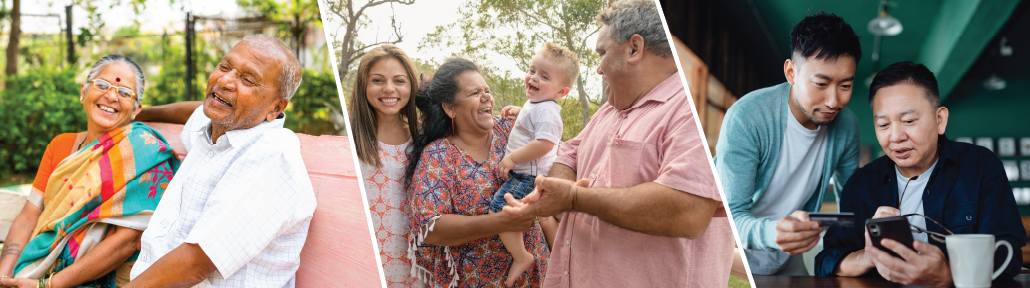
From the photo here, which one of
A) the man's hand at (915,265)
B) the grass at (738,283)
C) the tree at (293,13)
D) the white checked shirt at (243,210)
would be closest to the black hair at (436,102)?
the white checked shirt at (243,210)

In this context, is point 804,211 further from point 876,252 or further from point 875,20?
point 875,20

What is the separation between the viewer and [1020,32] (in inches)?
51.9

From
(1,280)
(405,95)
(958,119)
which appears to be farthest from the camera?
(1,280)

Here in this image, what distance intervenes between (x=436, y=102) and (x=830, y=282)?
42.3 inches

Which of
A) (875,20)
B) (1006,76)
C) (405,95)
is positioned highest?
(875,20)

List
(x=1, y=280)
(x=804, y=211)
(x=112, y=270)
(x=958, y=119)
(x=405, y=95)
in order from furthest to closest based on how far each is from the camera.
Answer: (x=1, y=280) → (x=112, y=270) → (x=405, y=95) → (x=804, y=211) → (x=958, y=119)

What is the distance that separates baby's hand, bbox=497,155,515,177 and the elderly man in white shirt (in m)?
0.51

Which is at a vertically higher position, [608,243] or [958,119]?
[958,119]

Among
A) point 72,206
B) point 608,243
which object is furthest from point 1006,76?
point 72,206

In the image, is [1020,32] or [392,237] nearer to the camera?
[1020,32]

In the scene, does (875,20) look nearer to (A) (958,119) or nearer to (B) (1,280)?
(A) (958,119)

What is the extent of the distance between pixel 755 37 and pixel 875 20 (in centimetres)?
27

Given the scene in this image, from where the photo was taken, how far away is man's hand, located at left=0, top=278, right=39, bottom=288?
1.95m

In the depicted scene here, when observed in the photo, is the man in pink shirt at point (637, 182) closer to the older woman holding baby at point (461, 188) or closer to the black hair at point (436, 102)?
the older woman holding baby at point (461, 188)
